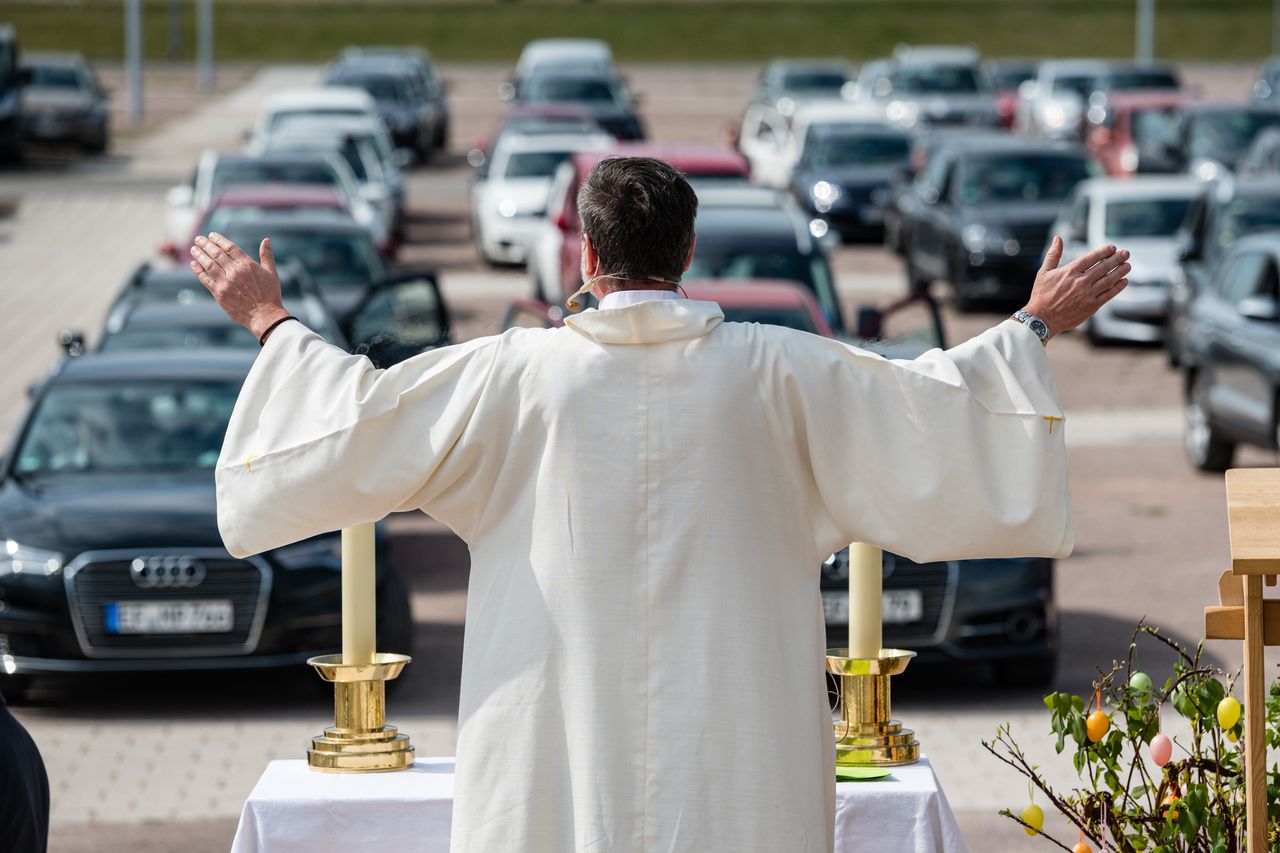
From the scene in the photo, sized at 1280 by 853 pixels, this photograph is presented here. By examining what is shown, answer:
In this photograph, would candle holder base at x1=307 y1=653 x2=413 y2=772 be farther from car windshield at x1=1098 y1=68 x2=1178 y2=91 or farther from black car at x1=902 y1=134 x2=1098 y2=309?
car windshield at x1=1098 y1=68 x2=1178 y2=91

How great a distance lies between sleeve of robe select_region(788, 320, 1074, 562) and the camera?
351 cm

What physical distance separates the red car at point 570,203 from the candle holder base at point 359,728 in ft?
46.6

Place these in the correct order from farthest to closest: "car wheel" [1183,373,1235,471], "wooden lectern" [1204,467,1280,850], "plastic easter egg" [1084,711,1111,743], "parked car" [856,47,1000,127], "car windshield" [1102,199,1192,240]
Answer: "parked car" [856,47,1000,127] < "car windshield" [1102,199,1192,240] < "car wheel" [1183,373,1235,471] < "plastic easter egg" [1084,711,1111,743] < "wooden lectern" [1204,467,1280,850]

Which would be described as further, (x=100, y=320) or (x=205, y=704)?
(x=100, y=320)

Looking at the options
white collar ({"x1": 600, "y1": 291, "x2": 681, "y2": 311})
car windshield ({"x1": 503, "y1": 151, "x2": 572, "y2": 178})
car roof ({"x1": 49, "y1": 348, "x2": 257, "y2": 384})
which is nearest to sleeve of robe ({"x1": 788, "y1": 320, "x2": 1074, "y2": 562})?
white collar ({"x1": 600, "y1": 291, "x2": 681, "y2": 311})

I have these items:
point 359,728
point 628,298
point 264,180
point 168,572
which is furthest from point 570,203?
point 628,298

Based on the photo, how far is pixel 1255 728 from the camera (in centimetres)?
366

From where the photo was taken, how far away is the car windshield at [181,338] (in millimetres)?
12633

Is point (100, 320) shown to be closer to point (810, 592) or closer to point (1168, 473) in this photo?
point (1168, 473)

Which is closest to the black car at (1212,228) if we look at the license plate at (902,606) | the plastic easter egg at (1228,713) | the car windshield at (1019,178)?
the car windshield at (1019,178)

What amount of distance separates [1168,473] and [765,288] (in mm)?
4725

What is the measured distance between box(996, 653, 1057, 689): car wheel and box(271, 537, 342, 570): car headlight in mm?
2879

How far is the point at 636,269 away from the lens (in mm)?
3529

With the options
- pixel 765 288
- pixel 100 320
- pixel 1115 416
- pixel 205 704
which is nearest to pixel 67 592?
pixel 205 704
